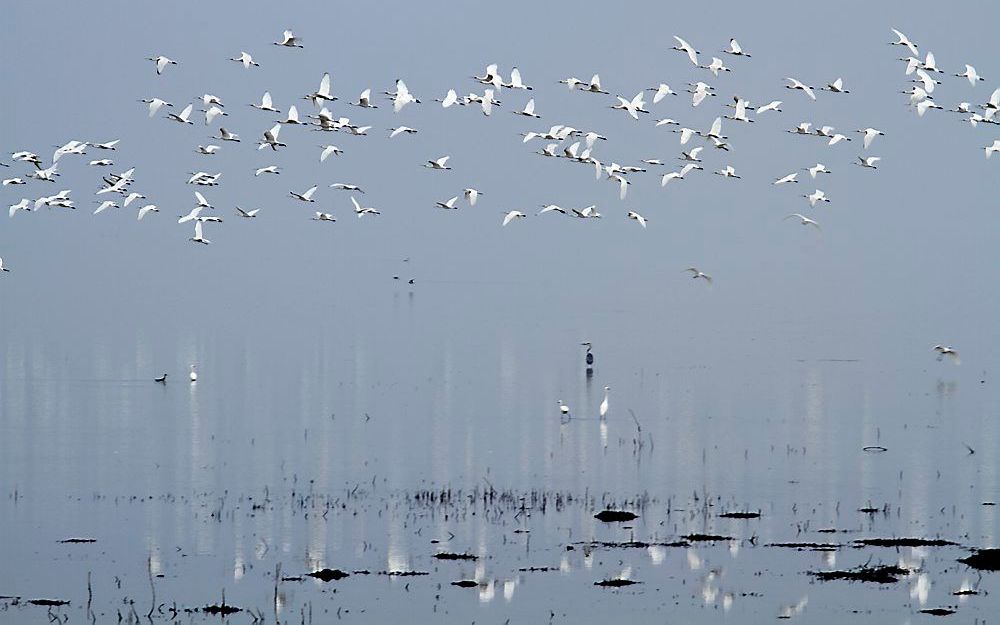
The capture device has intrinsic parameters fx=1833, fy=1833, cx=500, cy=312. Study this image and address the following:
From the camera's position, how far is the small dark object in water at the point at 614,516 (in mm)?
31612

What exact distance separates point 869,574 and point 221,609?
9.53m

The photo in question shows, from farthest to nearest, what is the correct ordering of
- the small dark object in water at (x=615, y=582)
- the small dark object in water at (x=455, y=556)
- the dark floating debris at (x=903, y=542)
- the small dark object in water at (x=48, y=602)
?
the dark floating debris at (x=903, y=542) → the small dark object in water at (x=455, y=556) → the small dark object in water at (x=615, y=582) → the small dark object in water at (x=48, y=602)

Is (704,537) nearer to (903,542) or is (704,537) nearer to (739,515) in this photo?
(739,515)

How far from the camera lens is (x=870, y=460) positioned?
4056cm

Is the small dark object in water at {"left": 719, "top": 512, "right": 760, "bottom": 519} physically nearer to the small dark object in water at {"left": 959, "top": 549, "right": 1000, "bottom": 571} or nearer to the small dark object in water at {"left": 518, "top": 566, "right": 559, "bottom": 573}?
the small dark object in water at {"left": 959, "top": 549, "right": 1000, "bottom": 571}

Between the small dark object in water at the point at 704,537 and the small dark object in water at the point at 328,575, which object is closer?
the small dark object in water at the point at 328,575

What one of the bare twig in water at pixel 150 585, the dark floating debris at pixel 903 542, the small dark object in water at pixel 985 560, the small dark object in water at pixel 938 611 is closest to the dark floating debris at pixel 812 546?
the dark floating debris at pixel 903 542

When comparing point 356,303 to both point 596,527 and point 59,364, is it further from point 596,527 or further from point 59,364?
point 596,527

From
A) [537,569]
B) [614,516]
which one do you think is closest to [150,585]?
[537,569]

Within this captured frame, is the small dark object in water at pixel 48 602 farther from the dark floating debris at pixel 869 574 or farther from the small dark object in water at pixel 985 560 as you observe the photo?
the small dark object in water at pixel 985 560

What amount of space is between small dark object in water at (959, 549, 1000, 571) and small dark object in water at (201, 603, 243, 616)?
1115 centimetres

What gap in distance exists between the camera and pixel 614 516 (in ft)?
104

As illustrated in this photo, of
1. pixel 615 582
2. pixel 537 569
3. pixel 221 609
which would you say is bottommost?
pixel 221 609

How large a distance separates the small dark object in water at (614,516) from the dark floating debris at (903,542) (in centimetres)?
410
